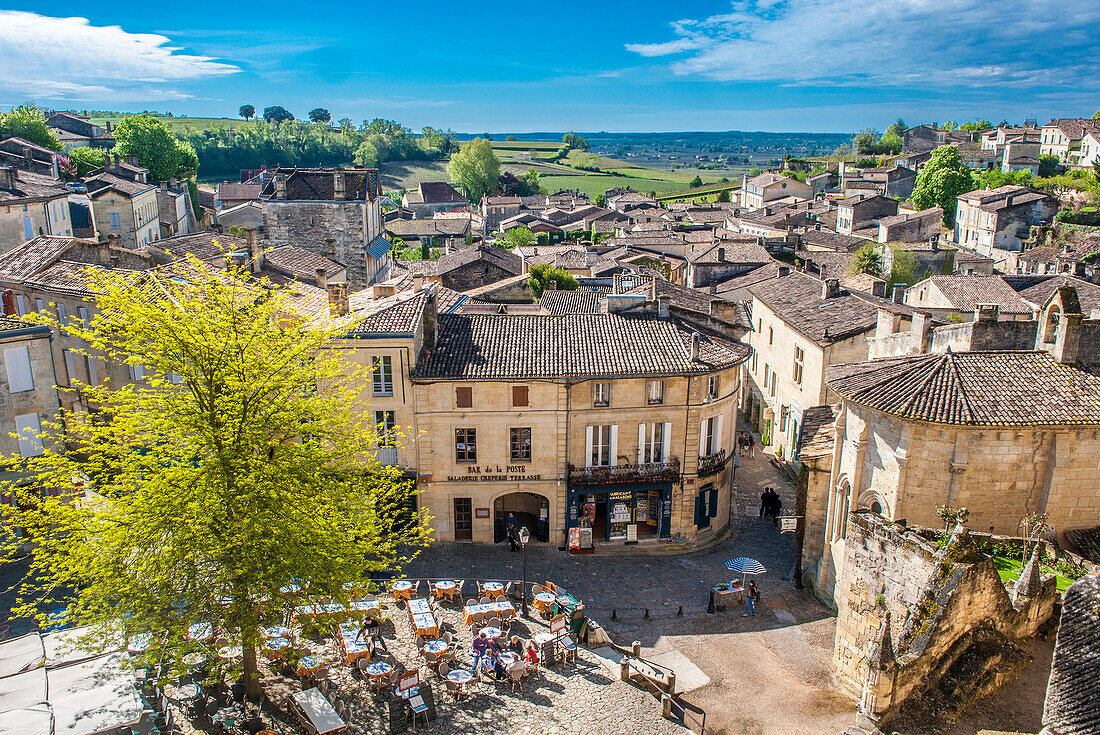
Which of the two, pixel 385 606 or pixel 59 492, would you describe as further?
pixel 59 492

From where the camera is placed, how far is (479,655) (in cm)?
2298

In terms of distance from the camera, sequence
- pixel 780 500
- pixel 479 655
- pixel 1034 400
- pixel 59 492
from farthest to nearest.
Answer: pixel 780 500, pixel 59 492, pixel 1034 400, pixel 479 655

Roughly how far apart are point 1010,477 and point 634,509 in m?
14.0

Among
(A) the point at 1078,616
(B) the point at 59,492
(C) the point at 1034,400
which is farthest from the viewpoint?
(B) the point at 59,492

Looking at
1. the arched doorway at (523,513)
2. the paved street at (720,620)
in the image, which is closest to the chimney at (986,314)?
the paved street at (720,620)

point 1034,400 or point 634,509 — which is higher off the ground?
point 1034,400

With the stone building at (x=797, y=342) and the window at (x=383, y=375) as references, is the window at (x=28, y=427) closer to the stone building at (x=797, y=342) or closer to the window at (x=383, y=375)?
the window at (x=383, y=375)

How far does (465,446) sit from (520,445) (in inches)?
86.5

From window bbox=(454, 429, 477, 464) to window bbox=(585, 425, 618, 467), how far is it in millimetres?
4521

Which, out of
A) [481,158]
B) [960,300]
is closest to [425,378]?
[960,300]

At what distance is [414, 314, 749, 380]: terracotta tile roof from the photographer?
31.6m

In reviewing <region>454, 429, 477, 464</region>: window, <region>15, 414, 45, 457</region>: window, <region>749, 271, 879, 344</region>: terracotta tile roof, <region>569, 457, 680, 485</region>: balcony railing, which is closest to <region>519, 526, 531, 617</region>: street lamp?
<region>569, 457, 680, 485</region>: balcony railing

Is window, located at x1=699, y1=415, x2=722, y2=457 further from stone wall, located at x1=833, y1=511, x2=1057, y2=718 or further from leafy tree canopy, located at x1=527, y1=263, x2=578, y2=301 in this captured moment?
leafy tree canopy, located at x1=527, y1=263, x2=578, y2=301

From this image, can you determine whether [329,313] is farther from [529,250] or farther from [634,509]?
[529,250]
